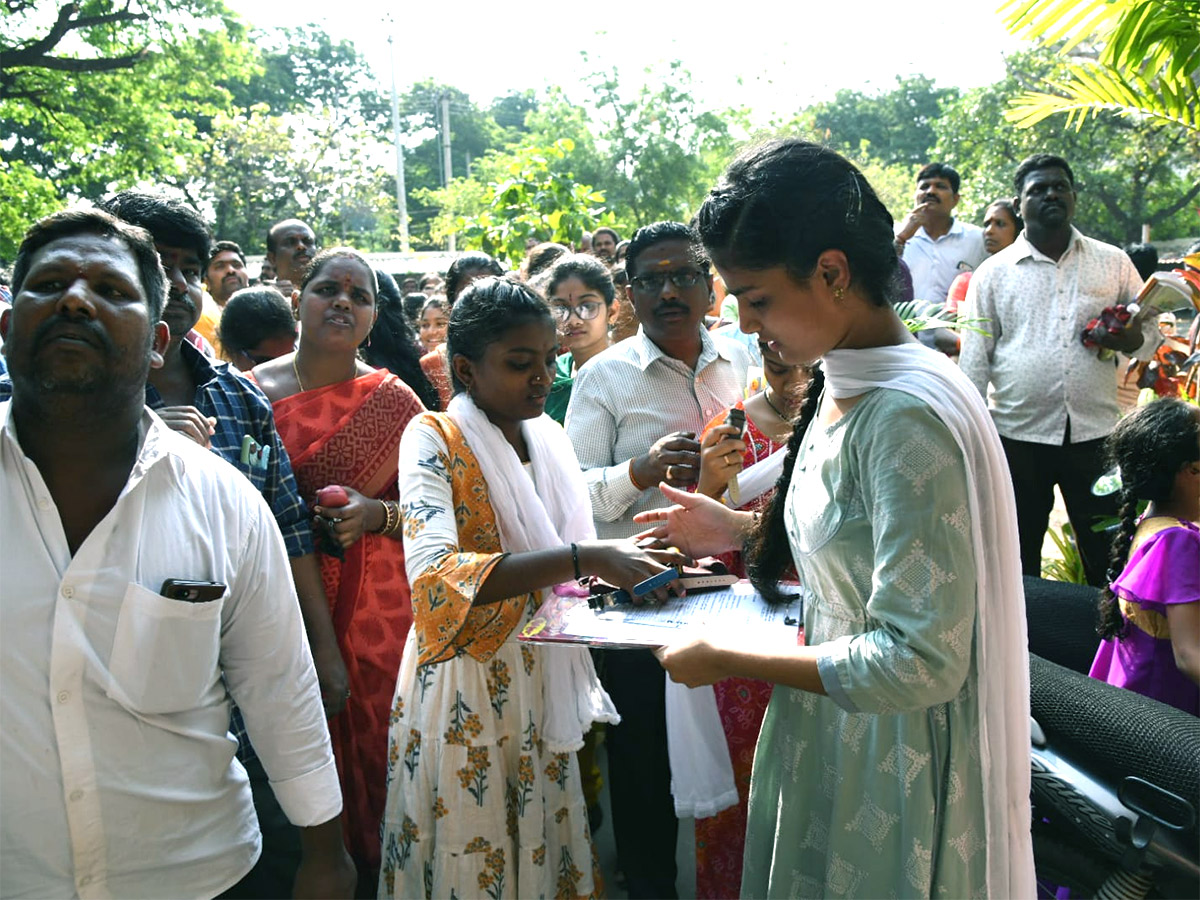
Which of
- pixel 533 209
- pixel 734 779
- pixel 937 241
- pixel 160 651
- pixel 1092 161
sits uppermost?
pixel 1092 161

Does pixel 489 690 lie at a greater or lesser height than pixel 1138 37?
lesser

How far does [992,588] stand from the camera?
156 centimetres

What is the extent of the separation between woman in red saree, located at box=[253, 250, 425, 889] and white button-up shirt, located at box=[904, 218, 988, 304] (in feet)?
16.3

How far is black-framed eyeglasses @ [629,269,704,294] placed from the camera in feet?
10.5

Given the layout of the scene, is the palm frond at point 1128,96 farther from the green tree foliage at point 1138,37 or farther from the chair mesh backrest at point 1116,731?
the chair mesh backrest at point 1116,731

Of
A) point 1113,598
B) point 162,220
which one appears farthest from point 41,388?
point 1113,598

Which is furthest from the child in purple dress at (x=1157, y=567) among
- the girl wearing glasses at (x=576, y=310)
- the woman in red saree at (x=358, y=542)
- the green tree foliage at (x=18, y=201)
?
the green tree foliage at (x=18, y=201)

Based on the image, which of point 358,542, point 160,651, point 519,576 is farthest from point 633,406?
point 160,651

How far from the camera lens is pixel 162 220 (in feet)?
8.41

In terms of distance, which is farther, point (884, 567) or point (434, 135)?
point (434, 135)

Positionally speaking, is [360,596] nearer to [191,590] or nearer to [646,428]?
[646,428]

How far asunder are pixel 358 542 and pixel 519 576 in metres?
1.03

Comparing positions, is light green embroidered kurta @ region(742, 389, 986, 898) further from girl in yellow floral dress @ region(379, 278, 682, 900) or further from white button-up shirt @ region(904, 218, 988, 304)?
white button-up shirt @ region(904, 218, 988, 304)

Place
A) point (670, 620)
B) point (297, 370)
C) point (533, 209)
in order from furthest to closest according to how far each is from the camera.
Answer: point (533, 209) → point (297, 370) → point (670, 620)
